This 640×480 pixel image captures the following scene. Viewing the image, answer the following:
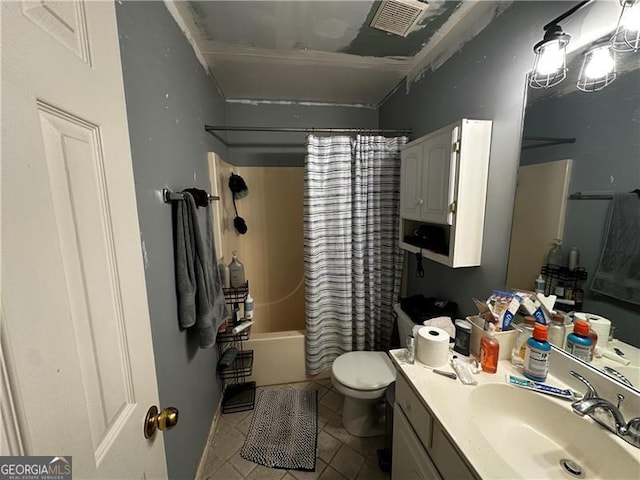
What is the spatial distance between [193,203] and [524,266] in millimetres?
1485

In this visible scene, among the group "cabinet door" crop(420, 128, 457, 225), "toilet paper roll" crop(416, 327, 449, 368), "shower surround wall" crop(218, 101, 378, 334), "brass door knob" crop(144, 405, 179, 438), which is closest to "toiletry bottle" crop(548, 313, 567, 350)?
"toilet paper roll" crop(416, 327, 449, 368)

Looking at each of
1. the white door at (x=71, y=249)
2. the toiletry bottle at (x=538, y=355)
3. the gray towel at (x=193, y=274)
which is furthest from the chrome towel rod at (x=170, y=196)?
the toiletry bottle at (x=538, y=355)

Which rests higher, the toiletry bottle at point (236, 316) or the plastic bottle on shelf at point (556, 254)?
the plastic bottle on shelf at point (556, 254)

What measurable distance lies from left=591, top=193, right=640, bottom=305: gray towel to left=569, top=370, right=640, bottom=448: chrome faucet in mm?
306

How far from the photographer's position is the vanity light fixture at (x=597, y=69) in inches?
32.3

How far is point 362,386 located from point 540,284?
103 cm

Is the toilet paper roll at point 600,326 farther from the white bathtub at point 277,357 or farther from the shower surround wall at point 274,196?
the shower surround wall at point 274,196

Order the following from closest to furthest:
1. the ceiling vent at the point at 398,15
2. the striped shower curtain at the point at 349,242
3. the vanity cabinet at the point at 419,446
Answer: the vanity cabinet at the point at 419,446 → the ceiling vent at the point at 398,15 → the striped shower curtain at the point at 349,242

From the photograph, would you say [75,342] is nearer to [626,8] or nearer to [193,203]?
[193,203]

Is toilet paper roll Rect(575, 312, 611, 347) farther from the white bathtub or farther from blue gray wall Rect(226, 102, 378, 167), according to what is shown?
blue gray wall Rect(226, 102, 378, 167)

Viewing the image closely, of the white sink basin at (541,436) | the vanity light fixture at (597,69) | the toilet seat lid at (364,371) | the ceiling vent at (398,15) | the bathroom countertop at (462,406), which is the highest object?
the ceiling vent at (398,15)

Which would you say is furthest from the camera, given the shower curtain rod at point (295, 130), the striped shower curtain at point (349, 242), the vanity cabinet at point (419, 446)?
the striped shower curtain at point (349, 242)

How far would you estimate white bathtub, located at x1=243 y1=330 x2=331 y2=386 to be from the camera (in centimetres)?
206

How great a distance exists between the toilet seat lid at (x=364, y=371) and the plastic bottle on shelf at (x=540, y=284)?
36.5 inches
